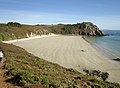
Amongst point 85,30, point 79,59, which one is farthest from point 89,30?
point 79,59

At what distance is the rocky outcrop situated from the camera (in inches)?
6905

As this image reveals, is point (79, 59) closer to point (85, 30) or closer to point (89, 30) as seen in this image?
point (89, 30)

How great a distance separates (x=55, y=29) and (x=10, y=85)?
159745 millimetres

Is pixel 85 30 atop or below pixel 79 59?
below

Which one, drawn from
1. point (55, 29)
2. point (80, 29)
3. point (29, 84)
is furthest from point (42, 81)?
point (80, 29)

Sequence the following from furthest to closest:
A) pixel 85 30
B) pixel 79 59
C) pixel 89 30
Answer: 1. pixel 85 30
2. pixel 89 30
3. pixel 79 59

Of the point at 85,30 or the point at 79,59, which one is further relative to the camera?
the point at 85,30

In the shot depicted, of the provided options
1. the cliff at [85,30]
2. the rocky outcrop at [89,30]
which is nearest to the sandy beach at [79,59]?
the rocky outcrop at [89,30]

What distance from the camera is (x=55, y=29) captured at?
174 meters

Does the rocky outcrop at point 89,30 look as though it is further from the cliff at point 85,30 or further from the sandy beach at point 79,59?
the sandy beach at point 79,59

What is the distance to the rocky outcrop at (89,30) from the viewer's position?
175 m

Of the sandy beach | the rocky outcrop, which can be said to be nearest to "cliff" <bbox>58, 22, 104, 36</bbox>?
the rocky outcrop

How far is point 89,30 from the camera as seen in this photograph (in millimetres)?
178875

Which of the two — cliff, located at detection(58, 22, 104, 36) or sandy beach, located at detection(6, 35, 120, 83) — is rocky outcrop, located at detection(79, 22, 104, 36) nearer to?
cliff, located at detection(58, 22, 104, 36)
